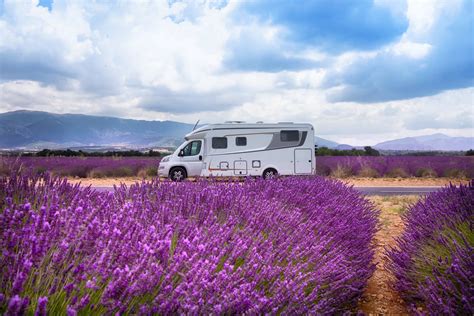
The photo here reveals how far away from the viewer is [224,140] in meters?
16.4

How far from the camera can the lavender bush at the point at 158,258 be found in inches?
69.7

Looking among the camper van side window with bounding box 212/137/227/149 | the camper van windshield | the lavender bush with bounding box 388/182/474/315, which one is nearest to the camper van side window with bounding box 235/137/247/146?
the camper van side window with bounding box 212/137/227/149

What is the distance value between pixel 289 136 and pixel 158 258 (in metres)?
14.8

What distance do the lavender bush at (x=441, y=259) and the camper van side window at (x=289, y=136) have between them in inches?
466

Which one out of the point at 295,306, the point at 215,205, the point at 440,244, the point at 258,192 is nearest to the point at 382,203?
the point at 258,192

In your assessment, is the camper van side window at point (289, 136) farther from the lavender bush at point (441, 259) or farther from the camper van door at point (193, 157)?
the lavender bush at point (441, 259)

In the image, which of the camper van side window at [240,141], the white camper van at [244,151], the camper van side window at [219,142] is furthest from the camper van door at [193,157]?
the camper van side window at [240,141]

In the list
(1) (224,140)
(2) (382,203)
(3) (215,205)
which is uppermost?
(1) (224,140)

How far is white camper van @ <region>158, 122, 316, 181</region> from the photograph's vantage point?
16297mm

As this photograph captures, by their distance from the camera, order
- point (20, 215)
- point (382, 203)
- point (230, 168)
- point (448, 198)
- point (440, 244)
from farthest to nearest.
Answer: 1. point (230, 168)
2. point (382, 203)
3. point (448, 198)
4. point (440, 244)
5. point (20, 215)

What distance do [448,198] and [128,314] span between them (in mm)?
4096

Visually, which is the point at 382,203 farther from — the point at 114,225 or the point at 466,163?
the point at 466,163

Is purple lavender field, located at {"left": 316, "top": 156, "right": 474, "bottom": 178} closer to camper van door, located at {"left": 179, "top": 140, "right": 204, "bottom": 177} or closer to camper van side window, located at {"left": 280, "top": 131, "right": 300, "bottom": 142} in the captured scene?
camper van side window, located at {"left": 280, "top": 131, "right": 300, "bottom": 142}

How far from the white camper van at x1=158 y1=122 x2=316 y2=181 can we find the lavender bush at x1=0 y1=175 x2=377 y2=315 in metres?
12.4
